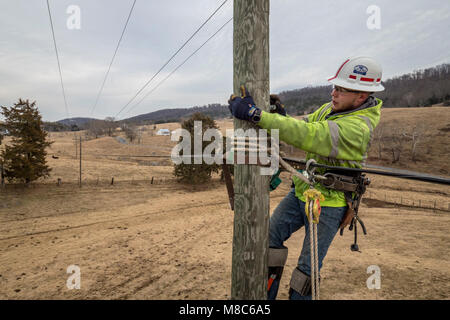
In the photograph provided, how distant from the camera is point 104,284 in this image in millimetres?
4805

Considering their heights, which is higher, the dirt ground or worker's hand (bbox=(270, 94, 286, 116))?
worker's hand (bbox=(270, 94, 286, 116))

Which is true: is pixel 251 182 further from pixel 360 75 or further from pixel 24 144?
pixel 24 144

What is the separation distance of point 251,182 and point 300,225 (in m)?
1.00

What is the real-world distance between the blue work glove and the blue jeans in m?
1.21

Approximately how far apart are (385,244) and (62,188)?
54.3ft

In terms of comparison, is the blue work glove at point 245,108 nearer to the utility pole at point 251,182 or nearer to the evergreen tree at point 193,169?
the utility pole at point 251,182

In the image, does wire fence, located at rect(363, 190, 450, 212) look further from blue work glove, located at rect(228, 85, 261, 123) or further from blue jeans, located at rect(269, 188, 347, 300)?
blue work glove, located at rect(228, 85, 261, 123)

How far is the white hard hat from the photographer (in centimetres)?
229

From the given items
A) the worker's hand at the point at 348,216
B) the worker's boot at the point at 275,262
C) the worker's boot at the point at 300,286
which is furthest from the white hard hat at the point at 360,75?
the worker's boot at the point at 300,286

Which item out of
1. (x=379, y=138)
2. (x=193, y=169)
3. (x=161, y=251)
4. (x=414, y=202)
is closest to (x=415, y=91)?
(x=379, y=138)

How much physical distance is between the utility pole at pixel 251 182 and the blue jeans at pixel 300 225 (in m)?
0.40

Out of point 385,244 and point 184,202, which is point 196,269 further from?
point 184,202

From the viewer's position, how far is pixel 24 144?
13820 mm

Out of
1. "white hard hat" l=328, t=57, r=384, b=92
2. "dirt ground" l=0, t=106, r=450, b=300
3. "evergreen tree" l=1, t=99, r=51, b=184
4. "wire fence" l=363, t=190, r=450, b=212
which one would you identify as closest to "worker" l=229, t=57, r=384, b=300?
"white hard hat" l=328, t=57, r=384, b=92
